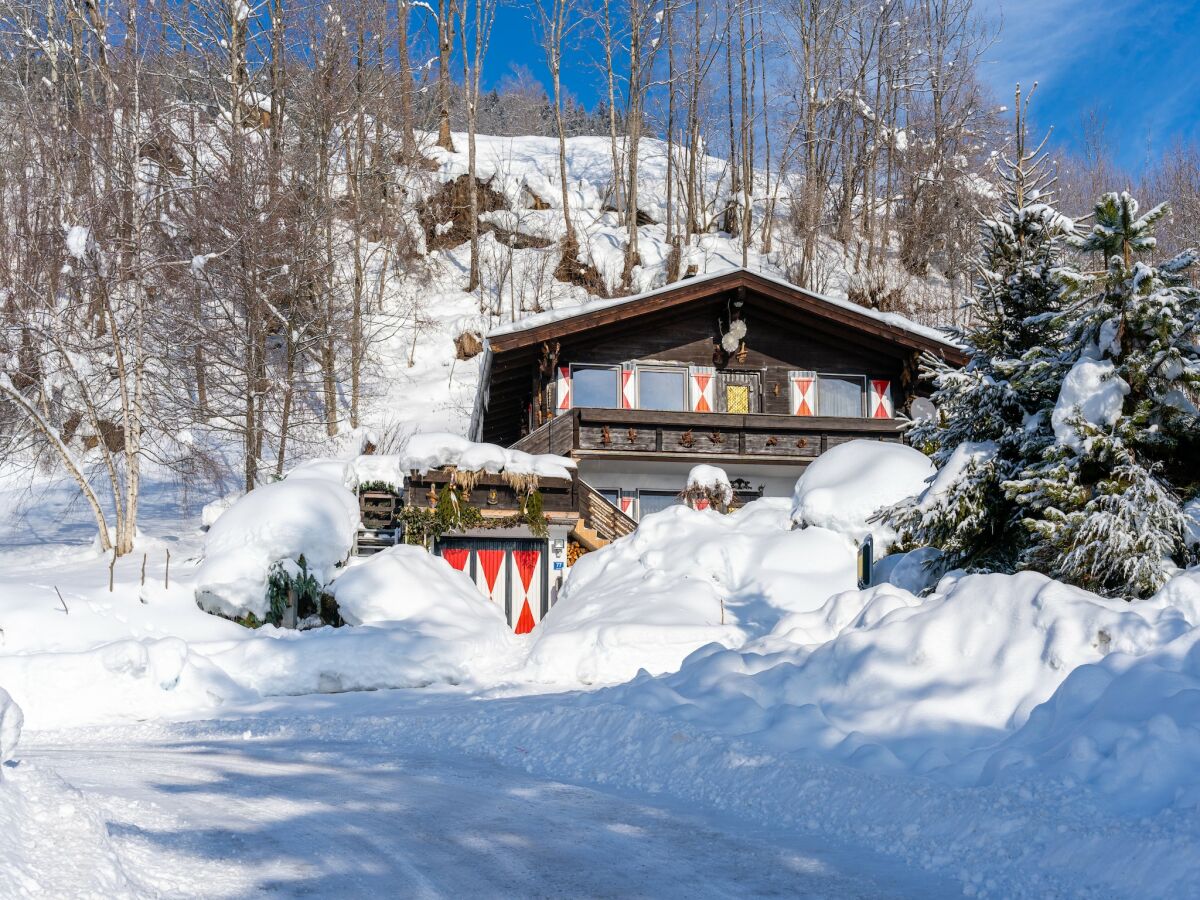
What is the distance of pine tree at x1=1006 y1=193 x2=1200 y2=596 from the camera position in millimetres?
8031

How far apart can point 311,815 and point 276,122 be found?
27675 mm

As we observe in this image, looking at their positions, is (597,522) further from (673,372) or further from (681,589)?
(673,372)

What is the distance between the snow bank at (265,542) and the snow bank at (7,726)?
9156 mm

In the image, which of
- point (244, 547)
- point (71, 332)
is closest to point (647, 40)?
point (71, 332)

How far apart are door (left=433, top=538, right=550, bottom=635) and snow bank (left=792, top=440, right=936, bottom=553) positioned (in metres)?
4.95

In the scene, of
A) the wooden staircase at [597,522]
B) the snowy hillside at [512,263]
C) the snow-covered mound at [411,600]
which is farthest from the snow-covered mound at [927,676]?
the snowy hillside at [512,263]

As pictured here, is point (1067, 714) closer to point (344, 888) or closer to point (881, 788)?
point (881, 788)

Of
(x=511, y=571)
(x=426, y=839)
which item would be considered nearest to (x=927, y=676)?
(x=426, y=839)

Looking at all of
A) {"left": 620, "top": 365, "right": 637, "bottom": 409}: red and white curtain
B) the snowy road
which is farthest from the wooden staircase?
the snowy road

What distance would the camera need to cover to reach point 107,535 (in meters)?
20.8

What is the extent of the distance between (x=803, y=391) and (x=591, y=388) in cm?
496

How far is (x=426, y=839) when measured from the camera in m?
4.94

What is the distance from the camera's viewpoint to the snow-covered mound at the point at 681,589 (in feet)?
40.3

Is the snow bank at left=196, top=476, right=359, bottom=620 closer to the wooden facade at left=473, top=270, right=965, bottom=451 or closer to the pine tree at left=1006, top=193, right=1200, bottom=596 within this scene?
the wooden facade at left=473, top=270, right=965, bottom=451
